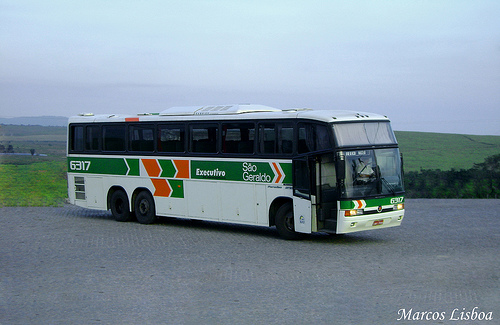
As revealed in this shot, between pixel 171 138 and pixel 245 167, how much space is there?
300 centimetres

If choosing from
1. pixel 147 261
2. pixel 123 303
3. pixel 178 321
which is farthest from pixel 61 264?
pixel 178 321

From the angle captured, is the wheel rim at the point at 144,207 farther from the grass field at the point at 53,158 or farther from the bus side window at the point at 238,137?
the grass field at the point at 53,158

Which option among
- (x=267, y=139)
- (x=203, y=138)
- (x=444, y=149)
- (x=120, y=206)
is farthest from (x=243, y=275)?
(x=444, y=149)

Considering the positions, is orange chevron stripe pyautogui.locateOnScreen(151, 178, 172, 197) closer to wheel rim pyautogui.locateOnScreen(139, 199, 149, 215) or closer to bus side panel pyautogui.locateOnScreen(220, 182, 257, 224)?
wheel rim pyautogui.locateOnScreen(139, 199, 149, 215)

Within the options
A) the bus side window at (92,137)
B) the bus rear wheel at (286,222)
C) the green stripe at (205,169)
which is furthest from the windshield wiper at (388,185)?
the bus side window at (92,137)

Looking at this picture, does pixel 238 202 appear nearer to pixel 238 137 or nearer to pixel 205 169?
pixel 205 169

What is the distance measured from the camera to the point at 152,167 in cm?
1933

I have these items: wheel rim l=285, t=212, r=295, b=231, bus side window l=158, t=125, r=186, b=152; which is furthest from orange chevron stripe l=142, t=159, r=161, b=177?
wheel rim l=285, t=212, r=295, b=231

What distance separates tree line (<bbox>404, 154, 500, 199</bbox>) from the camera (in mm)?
34562

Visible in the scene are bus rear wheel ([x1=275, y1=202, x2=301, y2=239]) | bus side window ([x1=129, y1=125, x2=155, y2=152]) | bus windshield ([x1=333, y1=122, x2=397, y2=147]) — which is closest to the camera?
bus windshield ([x1=333, y1=122, x2=397, y2=147])

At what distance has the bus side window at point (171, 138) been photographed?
18578 millimetres

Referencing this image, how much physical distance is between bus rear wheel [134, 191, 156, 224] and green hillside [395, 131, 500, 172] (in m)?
28.4

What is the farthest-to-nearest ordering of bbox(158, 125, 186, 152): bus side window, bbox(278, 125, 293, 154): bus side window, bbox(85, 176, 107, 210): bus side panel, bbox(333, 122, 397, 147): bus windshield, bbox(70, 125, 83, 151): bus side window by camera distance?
1. bbox(70, 125, 83, 151): bus side window
2. bbox(85, 176, 107, 210): bus side panel
3. bbox(158, 125, 186, 152): bus side window
4. bbox(278, 125, 293, 154): bus side window
5. bbox(333, 122, 397, 147): bus windshield

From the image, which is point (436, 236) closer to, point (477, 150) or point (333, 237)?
point (333, 237)
